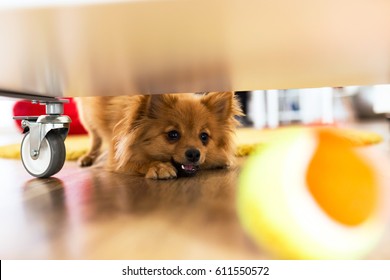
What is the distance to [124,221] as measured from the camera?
0.95 m

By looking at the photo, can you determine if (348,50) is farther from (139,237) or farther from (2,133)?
(2,133)

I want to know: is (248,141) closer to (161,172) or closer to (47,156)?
(161,172)

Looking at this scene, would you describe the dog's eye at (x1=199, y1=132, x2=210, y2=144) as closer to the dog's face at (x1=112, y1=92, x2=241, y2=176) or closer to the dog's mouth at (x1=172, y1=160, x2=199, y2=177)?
the dog's face at (x1=112, y1=92, x2=241, y2=176)

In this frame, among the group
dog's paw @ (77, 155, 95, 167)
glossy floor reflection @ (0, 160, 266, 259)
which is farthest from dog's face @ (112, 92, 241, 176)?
dog's paw @ (77, 155, 95, 167)

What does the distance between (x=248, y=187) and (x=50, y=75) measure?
733 mm

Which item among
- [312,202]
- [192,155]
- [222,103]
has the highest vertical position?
[222,103]

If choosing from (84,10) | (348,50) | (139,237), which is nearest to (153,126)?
(139,237)

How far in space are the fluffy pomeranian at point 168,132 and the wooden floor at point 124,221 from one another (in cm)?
13

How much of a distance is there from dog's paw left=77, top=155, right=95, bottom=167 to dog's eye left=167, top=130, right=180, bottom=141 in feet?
1.74

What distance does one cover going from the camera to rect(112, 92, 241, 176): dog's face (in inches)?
61.2

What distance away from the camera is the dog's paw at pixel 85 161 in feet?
6.10

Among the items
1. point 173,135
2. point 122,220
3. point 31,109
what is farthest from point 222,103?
point 31,109

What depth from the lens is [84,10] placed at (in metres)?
0.53

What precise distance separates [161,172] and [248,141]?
83 centimetres
